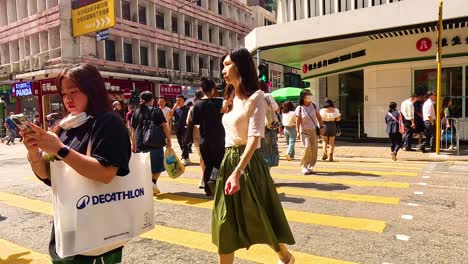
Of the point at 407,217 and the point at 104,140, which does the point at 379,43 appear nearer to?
the point at 407,217

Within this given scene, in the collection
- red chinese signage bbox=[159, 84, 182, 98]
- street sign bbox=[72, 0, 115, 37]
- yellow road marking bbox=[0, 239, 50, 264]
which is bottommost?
yellow road marking bbox=[0, 239, 50, 264]

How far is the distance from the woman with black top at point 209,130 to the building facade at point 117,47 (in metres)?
18.9

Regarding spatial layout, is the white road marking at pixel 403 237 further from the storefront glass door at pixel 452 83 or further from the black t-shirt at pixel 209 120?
the storefront glass door at pixel 452 83

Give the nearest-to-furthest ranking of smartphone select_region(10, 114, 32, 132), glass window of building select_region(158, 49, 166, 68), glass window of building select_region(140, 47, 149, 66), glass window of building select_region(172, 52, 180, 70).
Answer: smartphone select_region(10, 114, 32, 132)
glass window of building select_region(140, 47, 149, 66)
glass window of building select_region(158, 49, 166, 68)
glass window of building select_region(172, 52, 180, 70)

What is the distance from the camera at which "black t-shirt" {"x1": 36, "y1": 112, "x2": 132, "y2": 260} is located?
1.89m

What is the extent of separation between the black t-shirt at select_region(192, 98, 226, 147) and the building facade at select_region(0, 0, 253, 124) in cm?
1889

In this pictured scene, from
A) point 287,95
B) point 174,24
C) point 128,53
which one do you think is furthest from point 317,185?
point 174,24

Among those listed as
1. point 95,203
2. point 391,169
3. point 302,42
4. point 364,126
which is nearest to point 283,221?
point 95,203

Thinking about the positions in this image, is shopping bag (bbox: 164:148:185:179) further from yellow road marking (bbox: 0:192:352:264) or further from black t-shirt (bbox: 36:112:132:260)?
black t-shirt (bbox: 36:112:132:260)

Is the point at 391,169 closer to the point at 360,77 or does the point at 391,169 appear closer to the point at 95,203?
the point at 95,203

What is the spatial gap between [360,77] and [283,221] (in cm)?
1631

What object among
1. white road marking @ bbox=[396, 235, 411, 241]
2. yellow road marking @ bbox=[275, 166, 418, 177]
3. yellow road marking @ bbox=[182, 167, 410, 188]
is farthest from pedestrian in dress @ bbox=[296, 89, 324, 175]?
white road marking @ bbox=[396, 235, 411, 241]

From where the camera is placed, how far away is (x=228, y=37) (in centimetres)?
4406

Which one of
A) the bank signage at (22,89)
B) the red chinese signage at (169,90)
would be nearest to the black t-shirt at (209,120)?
the bank signage at (22,89)
